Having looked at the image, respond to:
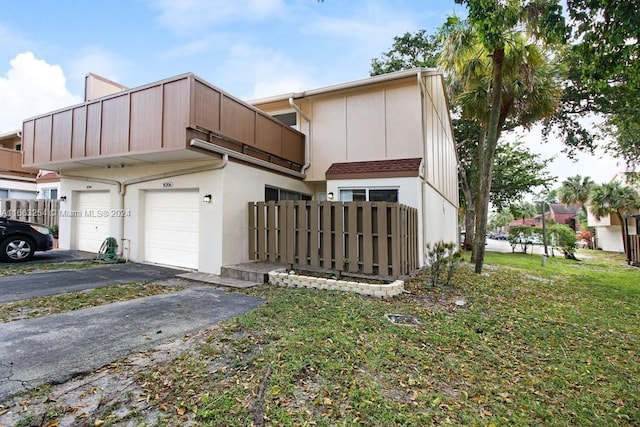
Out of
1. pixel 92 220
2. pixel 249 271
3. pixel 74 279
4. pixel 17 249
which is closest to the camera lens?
pixel 74 279

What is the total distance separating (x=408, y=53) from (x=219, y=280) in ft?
64.6

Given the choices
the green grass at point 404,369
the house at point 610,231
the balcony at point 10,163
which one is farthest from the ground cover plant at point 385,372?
the house at point 610,231

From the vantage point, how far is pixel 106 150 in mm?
8070

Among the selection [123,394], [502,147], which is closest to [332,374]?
[123,394]

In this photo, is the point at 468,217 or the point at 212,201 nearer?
the point at 212,201

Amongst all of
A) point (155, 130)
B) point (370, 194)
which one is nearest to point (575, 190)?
point (370, 194)

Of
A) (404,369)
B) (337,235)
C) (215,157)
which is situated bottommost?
(404,369)

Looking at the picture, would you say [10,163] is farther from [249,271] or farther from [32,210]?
[249,271]

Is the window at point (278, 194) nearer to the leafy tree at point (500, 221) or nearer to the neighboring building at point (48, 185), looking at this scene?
the neighboring building at point (48, 185)

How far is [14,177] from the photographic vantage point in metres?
16.3

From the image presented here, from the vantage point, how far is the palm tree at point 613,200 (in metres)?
25.6

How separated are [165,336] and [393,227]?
4626mm

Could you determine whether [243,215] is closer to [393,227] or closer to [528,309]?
[393,227]

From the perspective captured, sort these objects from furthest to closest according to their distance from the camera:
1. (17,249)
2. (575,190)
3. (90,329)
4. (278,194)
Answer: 1. (575,190)
2. (278,194)
3. (17,249)
4. (90,329)
